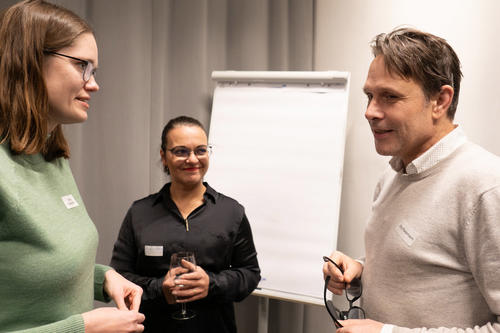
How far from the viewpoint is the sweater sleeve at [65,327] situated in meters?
1.04

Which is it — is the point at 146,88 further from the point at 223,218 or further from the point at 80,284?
the point at 80,284

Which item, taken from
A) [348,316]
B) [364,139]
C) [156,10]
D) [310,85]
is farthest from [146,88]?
[348,316]

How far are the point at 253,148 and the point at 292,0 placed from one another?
1.10 meters

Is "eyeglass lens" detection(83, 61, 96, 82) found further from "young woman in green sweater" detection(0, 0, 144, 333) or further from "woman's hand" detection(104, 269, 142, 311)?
"woman's hand" detection(104, 269, 142, 311)

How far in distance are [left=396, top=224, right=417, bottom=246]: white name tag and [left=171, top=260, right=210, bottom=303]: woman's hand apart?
2.78ft

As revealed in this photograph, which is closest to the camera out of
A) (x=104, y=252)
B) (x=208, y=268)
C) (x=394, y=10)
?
(x=208, y=268)

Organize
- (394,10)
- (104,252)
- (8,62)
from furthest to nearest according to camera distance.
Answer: (104,252) < (394,10) < (8,62)

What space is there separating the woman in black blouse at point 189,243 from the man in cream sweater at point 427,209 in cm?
76

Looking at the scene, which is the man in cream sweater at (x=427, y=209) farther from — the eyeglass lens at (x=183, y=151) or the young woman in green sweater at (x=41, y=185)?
the eyeglass lens at (x=183, y=151)

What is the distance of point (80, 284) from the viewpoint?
1.23 meters

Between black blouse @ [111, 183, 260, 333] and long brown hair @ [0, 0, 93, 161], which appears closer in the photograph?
long brown hair @ [0, 0, 93, 161]

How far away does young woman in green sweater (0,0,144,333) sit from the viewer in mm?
1062

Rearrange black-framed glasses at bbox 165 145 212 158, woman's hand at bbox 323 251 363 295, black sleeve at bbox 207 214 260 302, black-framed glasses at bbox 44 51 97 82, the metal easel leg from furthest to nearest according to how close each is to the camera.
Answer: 1. the metal easel leg
2. black-framed glasses at bbox 165 145 212 158
3. black sleeve at bbox 207 214 260 302
4. woman's hand at bbox 323 251 363 295
5. black-framed glasses at bbox 44 51 97 82

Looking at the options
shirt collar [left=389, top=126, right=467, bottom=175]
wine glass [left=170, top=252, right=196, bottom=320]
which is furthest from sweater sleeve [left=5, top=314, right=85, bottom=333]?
shirt collar [left=389, top=126, right=467, bottom=175]
